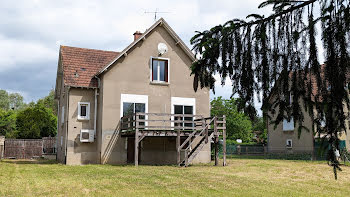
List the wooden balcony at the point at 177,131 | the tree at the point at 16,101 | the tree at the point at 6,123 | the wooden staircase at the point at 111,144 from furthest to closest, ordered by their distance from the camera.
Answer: the tree at the point at 16,101, the tree at the point at 6,123, the wooden staircase at the point at 111,144, the wooden balcony at the point at 177,131

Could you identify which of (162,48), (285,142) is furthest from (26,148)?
(285,142)

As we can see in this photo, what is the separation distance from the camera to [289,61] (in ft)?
14.0

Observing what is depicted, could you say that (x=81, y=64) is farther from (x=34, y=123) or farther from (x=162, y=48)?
(x=34, y=123)

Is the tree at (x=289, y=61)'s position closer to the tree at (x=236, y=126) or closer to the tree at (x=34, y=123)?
the tree at (x=34, y=123)

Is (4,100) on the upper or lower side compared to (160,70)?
upper

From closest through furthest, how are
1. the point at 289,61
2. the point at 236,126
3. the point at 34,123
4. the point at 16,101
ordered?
the point at 289,61 < the point at 34,123 < the point at 236,126 < the point at 16,101

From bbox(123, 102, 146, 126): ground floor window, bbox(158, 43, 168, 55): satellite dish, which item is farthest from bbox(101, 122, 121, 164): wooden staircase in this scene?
bbox(158, 43, 168, 55): satellite dish

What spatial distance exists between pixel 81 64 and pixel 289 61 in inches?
762

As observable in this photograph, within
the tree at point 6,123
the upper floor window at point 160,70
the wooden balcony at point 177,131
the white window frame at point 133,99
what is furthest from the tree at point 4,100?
the wooden balcony at point 177,131

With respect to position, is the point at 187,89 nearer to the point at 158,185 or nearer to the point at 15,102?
the point at 158,185

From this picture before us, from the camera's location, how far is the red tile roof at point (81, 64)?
21.1m

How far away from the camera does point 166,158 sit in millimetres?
21641

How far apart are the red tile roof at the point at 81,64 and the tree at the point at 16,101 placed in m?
49.4

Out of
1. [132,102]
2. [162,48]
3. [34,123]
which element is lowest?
[34,123]
